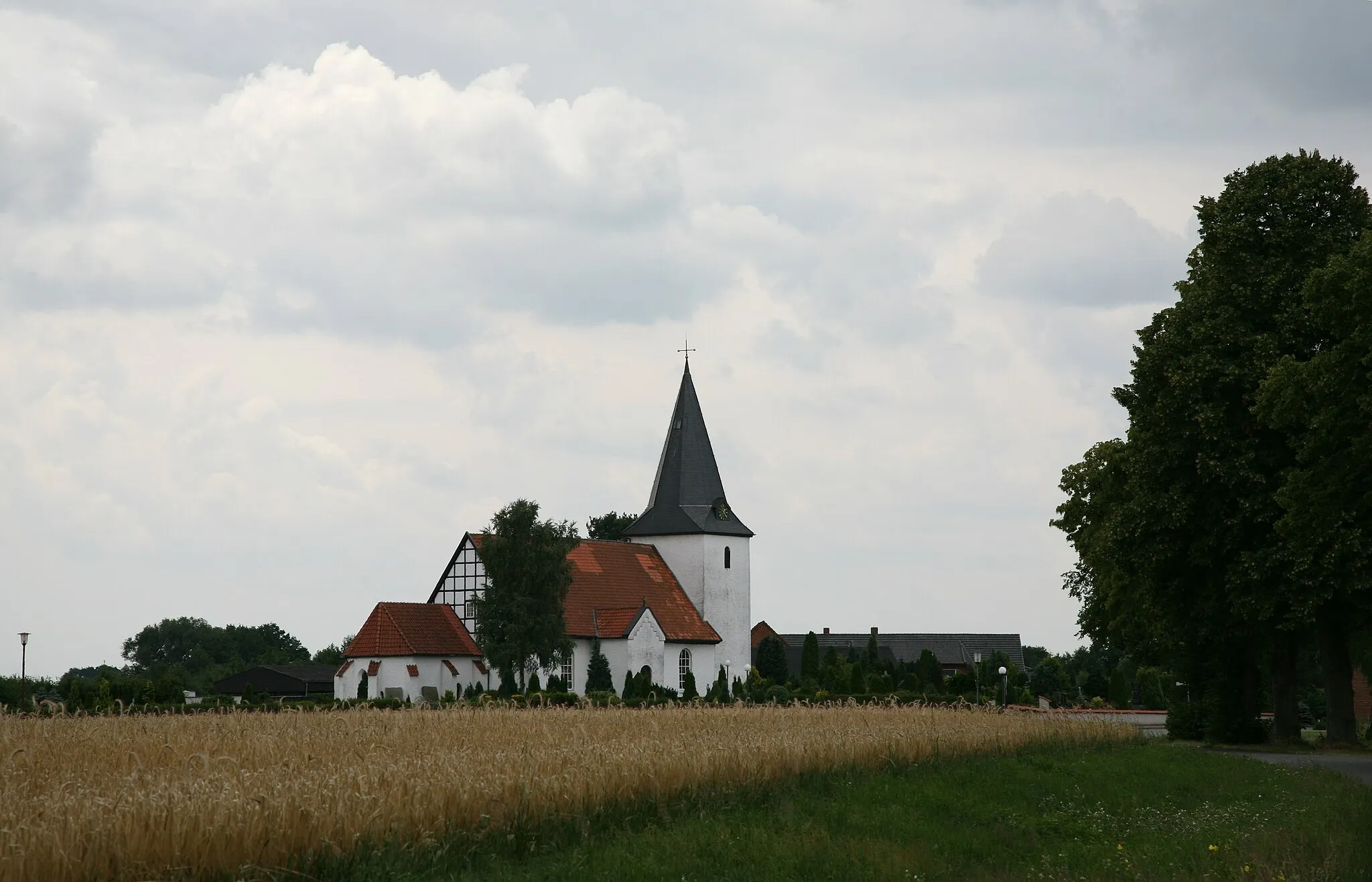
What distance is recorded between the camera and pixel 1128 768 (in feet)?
84.8

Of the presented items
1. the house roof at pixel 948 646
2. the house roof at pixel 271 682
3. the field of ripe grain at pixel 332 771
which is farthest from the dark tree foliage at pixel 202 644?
the field of ripe grain at pixel 332 771

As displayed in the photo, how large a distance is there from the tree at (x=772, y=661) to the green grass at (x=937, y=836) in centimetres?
6507

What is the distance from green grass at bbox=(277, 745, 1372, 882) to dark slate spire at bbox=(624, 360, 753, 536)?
2293 inches

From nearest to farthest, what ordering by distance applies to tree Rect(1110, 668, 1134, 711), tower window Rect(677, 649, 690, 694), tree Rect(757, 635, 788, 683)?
tree Rect(1110, 668, 1134, 711)
tower window Rect(677, 649, 690, 694)
tree Rect(757, 635, 788, 683)

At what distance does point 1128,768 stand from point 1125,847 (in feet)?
31.7

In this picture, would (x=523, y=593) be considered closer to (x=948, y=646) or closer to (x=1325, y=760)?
(x=1325, y=760)

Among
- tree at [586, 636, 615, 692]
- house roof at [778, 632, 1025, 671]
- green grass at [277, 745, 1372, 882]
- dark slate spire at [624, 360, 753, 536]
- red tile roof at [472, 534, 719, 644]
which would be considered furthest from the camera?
house roof at [778, 632, 1025, 671]

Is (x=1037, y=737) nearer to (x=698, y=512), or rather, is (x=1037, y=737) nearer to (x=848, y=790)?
(x=848, y=790)

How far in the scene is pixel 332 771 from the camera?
1371cm

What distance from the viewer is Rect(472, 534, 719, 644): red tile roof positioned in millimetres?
73625

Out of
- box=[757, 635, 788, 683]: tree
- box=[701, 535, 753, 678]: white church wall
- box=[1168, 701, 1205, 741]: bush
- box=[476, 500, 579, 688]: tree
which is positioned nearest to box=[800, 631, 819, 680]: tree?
box=[757, 635, 788, 683]: tree

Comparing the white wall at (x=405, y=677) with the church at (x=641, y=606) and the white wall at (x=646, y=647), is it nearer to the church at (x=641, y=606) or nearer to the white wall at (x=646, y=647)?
the church at (x=641, y=606)

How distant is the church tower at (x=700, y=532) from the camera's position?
265 feet

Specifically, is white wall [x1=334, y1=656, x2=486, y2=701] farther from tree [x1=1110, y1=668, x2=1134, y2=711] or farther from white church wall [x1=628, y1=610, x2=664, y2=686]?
tree [x1=1110, y1=668, x2=1134, y2=711]
